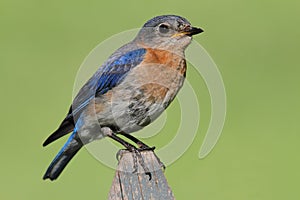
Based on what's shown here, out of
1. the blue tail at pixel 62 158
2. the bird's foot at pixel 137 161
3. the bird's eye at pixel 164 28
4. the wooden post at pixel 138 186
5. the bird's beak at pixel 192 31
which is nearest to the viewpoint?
the wooden post at pixel 138 186

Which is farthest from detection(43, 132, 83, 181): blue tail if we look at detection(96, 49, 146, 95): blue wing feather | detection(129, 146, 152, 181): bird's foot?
detection(129, 146, 152, 181): bird's foot

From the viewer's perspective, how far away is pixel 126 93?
7.97 m

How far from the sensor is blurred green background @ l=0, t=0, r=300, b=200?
35.9ft

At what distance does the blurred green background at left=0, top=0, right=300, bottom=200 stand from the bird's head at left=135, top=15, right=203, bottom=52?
2.45 meters

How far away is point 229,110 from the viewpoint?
41.4 feet

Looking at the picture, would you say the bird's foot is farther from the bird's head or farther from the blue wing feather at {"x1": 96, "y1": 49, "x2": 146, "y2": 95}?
the bird's head

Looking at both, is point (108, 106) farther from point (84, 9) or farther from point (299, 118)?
point (84, 9)

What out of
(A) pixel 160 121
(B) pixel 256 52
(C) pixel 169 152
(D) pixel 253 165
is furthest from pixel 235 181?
(B) pixel 256 52

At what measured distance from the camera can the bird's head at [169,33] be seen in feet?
26.8

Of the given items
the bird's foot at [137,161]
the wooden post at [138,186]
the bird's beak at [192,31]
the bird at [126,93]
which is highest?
the bird's beak at [192,31]

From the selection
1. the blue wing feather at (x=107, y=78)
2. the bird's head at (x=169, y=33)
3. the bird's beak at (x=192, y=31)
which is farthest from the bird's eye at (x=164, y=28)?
the blue wing feather at (x=107, y=78)

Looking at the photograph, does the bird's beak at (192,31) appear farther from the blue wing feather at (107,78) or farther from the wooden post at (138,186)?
the wooden post at (138,186)

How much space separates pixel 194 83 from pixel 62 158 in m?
5.62

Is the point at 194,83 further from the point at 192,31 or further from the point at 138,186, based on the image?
the point at 138,186
